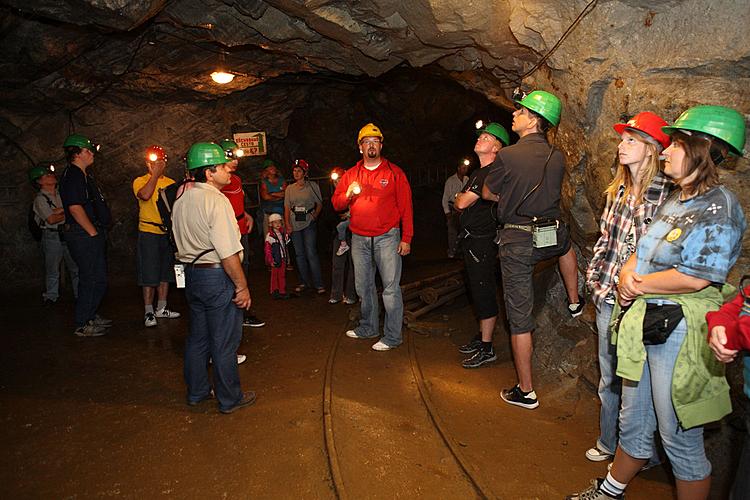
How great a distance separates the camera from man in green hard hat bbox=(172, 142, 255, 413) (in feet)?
12.5

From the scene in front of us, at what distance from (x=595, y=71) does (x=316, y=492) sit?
12.4 feet

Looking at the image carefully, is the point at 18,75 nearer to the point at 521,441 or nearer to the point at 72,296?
the point at 72,296

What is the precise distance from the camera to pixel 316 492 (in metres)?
3.17

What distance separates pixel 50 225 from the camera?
7582 mm

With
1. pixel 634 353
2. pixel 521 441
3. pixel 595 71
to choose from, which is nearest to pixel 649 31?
pixel 595 71

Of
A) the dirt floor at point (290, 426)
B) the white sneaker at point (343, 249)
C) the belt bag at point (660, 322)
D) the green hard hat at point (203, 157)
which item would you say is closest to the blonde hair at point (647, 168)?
the belt bag at point (660, 322)

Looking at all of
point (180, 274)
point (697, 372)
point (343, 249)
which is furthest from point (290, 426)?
point (343, 249)

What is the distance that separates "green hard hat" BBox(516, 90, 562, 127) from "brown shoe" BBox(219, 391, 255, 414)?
3383 mm

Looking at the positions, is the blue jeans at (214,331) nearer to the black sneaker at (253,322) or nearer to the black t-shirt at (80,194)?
the black sneaker at (253,322)

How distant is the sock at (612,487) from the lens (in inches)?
112

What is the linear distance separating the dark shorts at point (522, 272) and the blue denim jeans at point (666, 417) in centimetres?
133

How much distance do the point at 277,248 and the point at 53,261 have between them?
Result: 352cm

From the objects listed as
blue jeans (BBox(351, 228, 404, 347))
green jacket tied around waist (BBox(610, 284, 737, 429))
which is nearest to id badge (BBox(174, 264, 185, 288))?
blue jeans (BBox(351, 228, 404, 347))

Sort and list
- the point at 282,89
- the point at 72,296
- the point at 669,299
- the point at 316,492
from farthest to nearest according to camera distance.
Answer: the point at 282,89 → the point at 72,296 → the point at 316,492 → the point at 669,299
